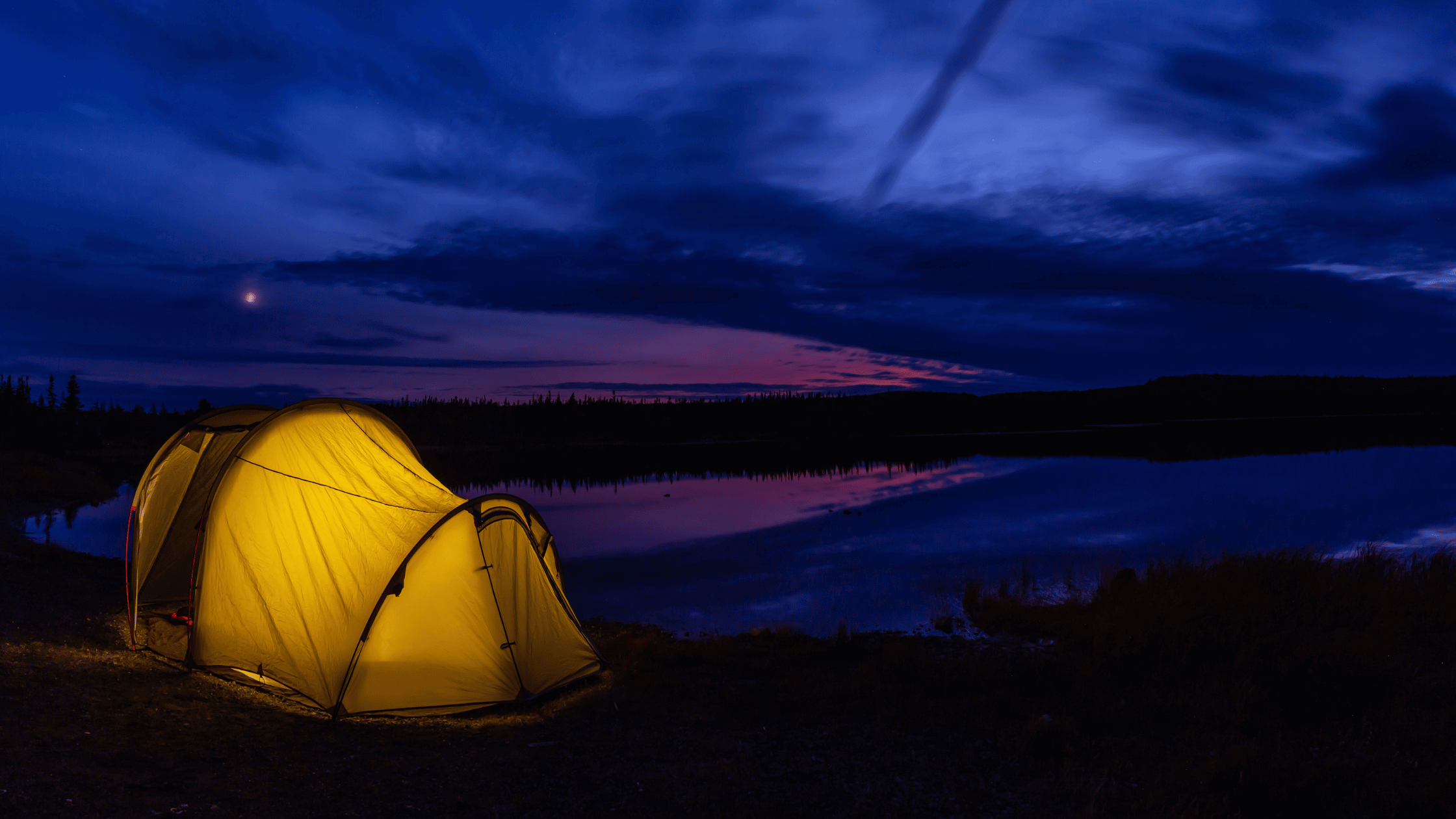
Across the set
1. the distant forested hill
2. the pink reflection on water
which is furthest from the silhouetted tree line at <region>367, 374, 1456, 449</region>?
the pink reflection on water

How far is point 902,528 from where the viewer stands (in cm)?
1997

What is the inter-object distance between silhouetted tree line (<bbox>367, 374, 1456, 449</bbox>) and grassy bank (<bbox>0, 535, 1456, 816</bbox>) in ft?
177

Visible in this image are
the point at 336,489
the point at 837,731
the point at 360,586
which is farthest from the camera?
the point at 336,489

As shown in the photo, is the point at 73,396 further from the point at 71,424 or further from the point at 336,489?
the point at 336,489

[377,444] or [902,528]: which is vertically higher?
[377,444]

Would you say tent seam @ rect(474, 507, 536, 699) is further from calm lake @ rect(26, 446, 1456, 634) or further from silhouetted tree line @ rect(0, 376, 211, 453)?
silhouetted tree line @ rect(0, 376, 211, 453)

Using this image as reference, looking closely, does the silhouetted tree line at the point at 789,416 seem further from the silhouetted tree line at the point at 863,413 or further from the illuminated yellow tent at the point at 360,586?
the illuminated yellow tent at the point at 360,586

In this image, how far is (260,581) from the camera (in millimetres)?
7355

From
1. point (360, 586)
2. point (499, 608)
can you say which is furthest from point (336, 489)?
point (499, 608)

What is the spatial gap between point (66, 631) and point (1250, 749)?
1151 centimetres

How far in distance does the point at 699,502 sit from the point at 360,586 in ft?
63.1

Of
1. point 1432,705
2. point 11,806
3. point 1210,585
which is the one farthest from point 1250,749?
point 11,806

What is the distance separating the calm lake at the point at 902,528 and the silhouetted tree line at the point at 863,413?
118ft

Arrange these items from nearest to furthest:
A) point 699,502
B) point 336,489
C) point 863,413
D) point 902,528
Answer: point 336,489
point 902,528
point 699,502
point 863,413
